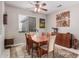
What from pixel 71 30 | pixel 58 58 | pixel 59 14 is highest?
pixel 59 14

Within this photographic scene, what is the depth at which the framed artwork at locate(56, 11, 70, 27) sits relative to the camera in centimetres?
529

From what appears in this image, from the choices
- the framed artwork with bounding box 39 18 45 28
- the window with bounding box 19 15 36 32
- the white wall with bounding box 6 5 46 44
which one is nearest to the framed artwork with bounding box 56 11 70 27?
the framed artwork with bounding box 39 18 45 28

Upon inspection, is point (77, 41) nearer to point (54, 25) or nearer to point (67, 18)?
point (67, 18)

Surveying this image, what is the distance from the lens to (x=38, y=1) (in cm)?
378

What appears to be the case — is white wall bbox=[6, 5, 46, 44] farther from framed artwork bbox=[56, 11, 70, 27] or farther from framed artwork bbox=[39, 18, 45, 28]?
framed artwork bbox=[56, 11, 70, 27]

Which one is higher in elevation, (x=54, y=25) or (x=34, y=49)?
(x=54, y=25)

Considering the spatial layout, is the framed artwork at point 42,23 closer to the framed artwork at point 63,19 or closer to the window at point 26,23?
the window at point 26,23

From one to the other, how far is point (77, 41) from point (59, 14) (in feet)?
7.34

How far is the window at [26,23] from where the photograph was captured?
20.2 ft

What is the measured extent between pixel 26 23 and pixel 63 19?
2.68 meters

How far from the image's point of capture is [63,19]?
5641 millimetres

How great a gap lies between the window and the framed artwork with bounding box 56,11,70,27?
6.01 ft

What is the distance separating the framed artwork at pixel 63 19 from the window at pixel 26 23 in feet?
6.01

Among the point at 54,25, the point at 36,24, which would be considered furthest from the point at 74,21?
the point at 36,24
